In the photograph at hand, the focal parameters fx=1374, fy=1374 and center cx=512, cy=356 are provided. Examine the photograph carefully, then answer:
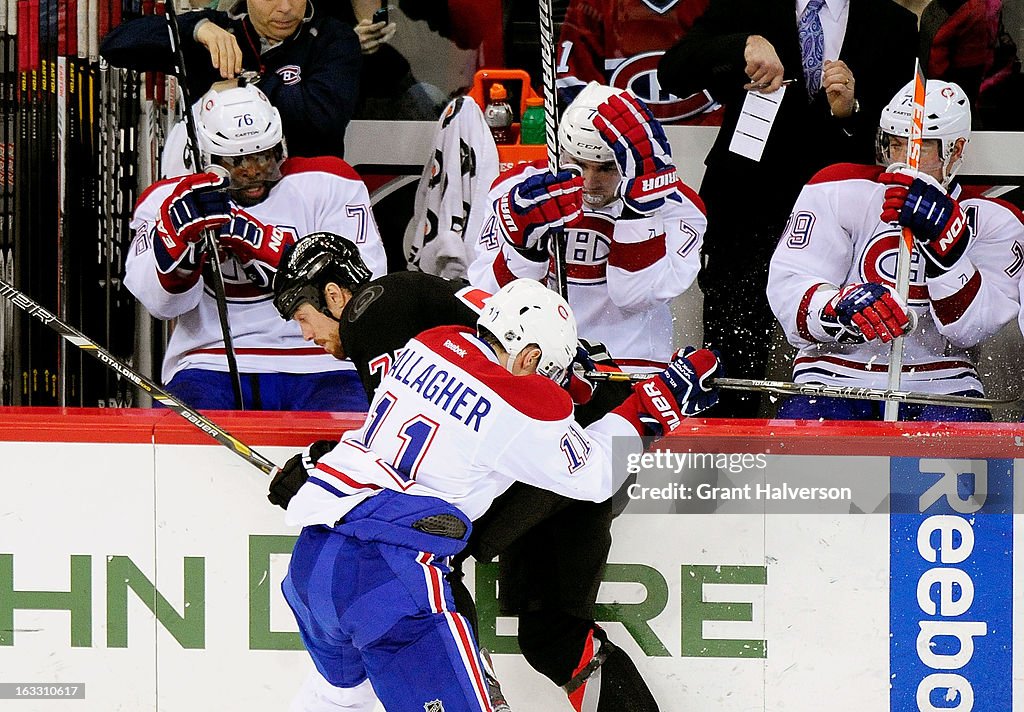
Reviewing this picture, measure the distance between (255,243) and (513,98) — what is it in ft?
2.79

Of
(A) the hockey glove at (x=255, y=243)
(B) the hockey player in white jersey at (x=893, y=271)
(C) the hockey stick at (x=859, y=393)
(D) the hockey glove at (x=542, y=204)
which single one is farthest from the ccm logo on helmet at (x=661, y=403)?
(A) the hockey glove at (x=255, y=243)

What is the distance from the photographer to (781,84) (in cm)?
321

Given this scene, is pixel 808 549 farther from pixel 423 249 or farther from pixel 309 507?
pixel 423 249

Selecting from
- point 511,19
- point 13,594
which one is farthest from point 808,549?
point 511,19

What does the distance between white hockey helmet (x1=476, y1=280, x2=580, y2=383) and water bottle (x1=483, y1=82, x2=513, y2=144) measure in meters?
1.23

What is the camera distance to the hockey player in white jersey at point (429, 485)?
2137 millimetres

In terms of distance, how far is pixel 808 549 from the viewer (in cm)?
248

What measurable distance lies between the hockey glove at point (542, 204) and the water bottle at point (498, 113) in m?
0.55

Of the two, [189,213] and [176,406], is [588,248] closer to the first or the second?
[189,213]

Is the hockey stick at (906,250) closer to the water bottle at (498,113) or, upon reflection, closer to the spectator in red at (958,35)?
the spectator in red at (958,35)


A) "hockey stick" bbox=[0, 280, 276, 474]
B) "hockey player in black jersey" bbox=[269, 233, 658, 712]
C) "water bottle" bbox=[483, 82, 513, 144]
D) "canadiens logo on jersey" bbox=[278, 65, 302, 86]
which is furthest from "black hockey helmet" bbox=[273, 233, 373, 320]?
"water bottle" bbox=[483, 82, 513, 144]

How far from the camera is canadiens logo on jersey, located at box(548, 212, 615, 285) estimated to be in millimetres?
3021

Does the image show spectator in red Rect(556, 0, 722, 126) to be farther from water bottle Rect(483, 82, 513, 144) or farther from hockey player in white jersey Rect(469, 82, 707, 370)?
hockey player in white jersey Rect(469, 82, 707, 370)

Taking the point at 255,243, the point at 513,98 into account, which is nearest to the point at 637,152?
Answer: the point at 513,98
